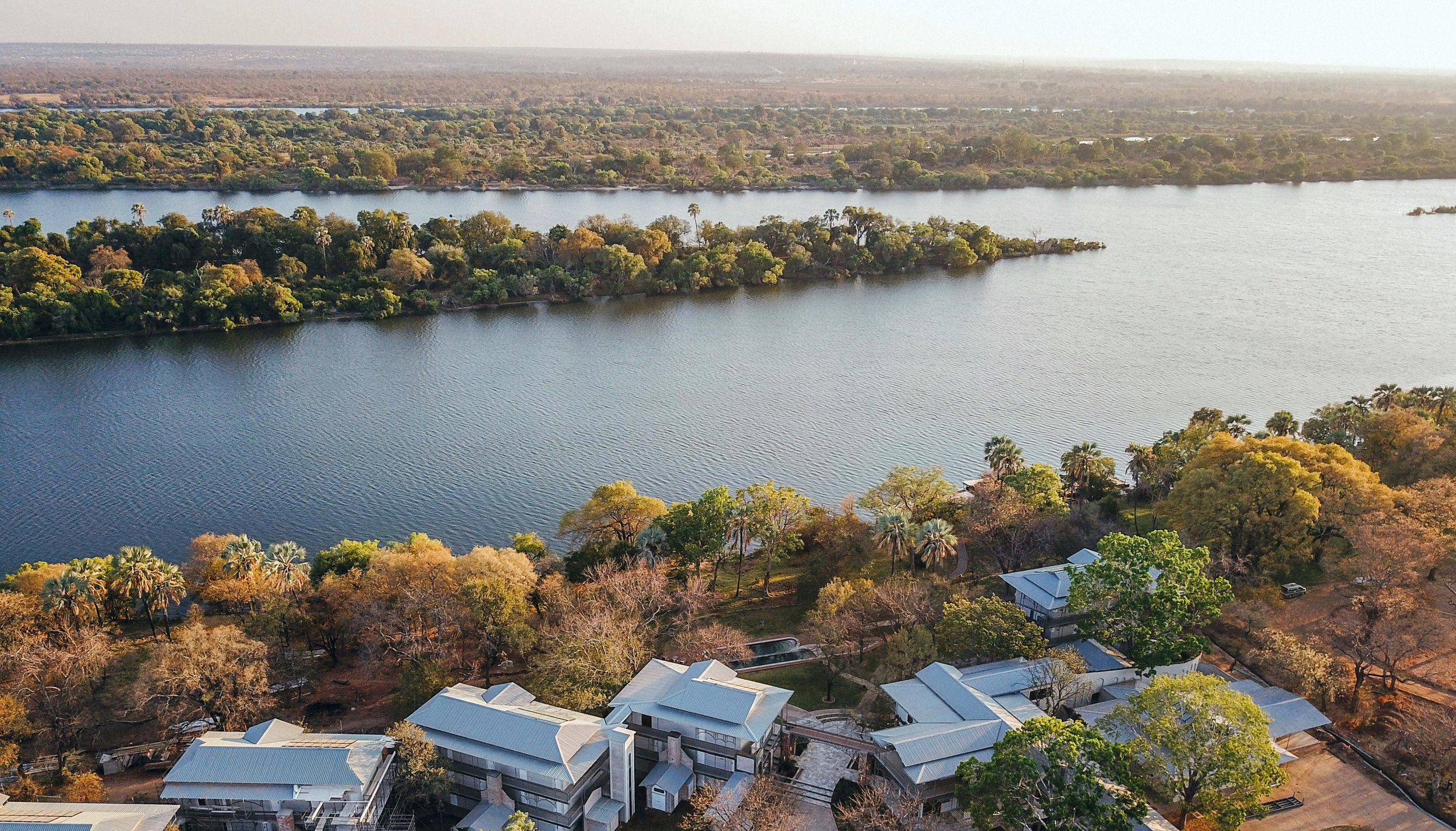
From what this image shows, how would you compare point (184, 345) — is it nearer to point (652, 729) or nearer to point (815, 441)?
point (815, 441)

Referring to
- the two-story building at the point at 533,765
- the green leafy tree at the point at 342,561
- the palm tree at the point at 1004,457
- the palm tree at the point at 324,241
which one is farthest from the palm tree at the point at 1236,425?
the palm tree at the point at 324,241

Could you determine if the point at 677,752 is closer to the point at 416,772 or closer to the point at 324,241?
the point at 416,772

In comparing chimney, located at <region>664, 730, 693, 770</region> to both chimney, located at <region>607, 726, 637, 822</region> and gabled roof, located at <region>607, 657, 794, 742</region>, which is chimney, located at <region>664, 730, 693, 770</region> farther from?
chimney, located at <region>607, 726, 637, 822</region>

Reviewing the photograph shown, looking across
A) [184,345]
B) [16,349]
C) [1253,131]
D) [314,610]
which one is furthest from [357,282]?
[1253,131]

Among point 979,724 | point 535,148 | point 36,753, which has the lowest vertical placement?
point 36,753

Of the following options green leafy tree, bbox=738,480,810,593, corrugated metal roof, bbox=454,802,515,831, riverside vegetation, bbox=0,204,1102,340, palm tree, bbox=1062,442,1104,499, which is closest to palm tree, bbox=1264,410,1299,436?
palm tree, bbox=1062,442,1104,499

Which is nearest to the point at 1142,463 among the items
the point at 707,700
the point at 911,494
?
the point at 911,494

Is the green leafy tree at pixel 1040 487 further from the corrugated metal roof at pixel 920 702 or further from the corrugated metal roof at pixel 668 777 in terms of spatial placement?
the corrugated metal roof at pixel 668 777
